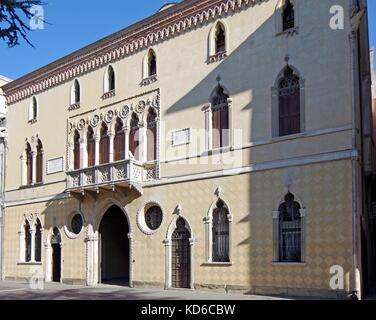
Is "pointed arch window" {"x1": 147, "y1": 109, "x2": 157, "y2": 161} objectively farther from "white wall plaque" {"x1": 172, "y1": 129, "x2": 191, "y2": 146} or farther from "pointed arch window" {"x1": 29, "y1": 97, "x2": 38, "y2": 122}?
"pointed arch window" {"x1": 29, "y1": 97, "x2": 38, "y2": 122}

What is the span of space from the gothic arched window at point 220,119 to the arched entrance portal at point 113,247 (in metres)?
7.04

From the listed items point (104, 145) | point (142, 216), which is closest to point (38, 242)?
point (104, 145)

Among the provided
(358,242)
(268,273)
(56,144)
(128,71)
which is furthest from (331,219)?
(56,144)

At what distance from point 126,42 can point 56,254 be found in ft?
34.1

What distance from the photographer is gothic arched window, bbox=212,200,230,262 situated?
19642 mm

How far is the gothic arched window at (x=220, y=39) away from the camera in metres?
20.6

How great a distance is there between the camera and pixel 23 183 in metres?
28.5

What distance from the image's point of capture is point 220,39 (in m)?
20.8

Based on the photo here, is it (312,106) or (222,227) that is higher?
(312,106)

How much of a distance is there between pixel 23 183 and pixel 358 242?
17.9 m

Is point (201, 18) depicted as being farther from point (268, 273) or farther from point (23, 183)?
point (23, 183)

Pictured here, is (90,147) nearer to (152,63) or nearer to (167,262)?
(152,63)

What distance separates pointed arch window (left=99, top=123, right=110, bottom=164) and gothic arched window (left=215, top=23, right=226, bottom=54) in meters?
6.59

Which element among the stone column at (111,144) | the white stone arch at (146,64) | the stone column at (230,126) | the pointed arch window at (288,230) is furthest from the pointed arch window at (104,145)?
the pointed arch window at (288,230)
